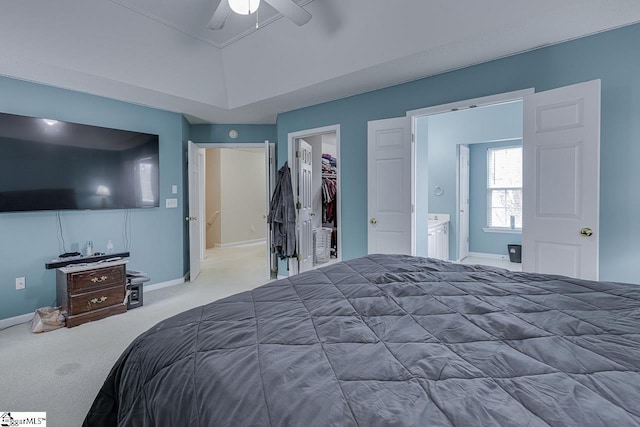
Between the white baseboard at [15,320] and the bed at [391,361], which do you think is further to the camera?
the white baseboard at [15,320]

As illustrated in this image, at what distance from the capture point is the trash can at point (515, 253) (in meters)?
5.52

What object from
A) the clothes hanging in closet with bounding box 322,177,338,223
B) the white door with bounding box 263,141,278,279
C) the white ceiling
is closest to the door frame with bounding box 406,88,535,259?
the white ceiling

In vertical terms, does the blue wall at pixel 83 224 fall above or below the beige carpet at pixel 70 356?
above

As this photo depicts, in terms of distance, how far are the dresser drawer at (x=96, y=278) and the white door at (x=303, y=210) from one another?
85.8 inches

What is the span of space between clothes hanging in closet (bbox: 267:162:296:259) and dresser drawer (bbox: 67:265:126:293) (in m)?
1.89

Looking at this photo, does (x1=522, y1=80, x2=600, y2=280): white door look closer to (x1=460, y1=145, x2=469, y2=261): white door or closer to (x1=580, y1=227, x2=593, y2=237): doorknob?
(x1=580, y1=227, x2=593, y2=237): doorknob

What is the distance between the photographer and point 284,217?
4.39 meters

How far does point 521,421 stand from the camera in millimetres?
A: 601

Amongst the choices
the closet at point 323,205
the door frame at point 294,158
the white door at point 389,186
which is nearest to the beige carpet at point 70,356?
the door frame at point 294,158

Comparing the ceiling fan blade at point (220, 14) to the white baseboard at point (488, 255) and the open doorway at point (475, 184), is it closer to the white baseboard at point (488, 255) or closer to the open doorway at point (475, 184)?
the open doorway at point (475, 184)

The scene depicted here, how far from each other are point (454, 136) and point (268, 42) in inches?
156

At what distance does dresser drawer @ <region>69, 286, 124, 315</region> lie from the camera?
300 centimetres

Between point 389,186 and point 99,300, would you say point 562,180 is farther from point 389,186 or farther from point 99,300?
point 99,300

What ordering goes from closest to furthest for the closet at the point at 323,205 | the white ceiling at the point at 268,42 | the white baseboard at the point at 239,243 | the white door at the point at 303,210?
1. the white ceiling at the point at 268,42
2. the white door at the point at 303,210
3. the closet at the point at 323,205
4. the white baseboard at the point at 239,243
